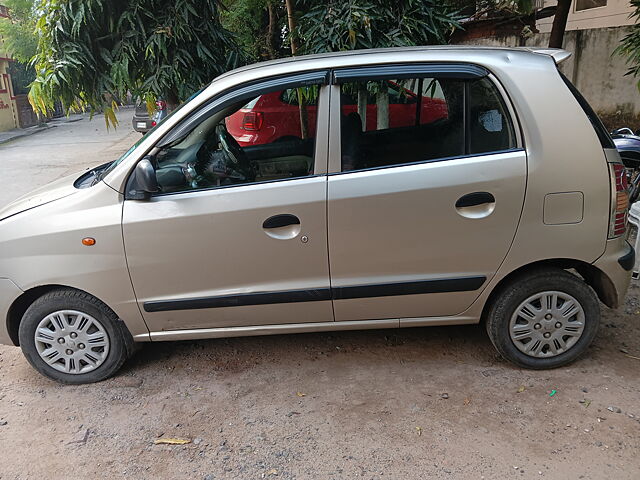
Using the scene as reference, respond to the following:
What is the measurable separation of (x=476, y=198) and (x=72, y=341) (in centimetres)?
246

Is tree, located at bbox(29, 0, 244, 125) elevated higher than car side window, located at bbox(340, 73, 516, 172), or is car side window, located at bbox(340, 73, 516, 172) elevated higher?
tree, located at bbox(29, 0, 244, 125)

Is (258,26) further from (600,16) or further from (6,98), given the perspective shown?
(6,98)

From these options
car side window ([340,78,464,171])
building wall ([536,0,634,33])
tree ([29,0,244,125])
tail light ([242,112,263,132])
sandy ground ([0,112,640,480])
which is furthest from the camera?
building wall ([536,0,634,33])

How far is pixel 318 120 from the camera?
3.00 metres

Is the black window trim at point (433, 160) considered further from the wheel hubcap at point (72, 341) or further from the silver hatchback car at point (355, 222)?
the wheel hubcap at point (72, 341)

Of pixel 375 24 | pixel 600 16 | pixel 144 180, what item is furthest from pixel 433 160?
pixel 600 16

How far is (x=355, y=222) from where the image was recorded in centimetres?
296

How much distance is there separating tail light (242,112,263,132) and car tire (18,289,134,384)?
170cm

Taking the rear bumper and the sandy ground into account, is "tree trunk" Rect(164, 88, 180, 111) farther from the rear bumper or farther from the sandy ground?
the rear bumper

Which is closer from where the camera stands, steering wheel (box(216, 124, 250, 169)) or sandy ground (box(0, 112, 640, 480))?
sandy ground (box(0, 112, 640, 480))

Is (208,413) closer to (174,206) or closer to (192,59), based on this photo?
(174,206)

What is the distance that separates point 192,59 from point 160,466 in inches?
134

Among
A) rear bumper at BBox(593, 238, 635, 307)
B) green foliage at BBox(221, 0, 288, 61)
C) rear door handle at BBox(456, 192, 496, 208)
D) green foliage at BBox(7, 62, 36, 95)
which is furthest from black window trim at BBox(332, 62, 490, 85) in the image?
green foliage at BBox(7, 62, 36, 95)

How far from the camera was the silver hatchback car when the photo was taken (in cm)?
294
